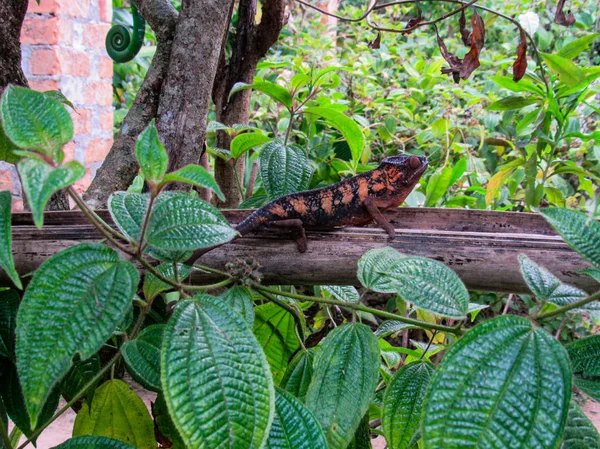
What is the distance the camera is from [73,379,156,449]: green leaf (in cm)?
69

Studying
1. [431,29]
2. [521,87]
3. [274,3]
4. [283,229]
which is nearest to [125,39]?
[274,3]

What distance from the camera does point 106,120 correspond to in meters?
2.57

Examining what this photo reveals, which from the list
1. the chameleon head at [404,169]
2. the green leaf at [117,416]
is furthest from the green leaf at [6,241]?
the chameleon head at [404,169]

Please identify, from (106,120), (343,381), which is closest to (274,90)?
(343,381)

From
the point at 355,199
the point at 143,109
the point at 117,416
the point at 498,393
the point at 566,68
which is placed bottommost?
the point at 117,416

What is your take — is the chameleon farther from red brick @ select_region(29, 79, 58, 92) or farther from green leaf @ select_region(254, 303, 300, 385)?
red brick @ select_region(29, 79, 58, 92)

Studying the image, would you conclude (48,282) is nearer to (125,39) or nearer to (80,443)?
(80,443)

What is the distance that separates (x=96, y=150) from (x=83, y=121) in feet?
0.49

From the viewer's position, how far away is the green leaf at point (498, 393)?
37 cm

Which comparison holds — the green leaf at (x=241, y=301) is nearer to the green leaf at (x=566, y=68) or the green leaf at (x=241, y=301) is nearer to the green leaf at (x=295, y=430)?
the green leaf at (x=295, y=430)

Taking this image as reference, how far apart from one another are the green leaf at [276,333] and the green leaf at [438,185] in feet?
2.74

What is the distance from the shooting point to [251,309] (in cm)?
62

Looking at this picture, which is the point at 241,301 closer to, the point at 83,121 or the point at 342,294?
the point at 342,294

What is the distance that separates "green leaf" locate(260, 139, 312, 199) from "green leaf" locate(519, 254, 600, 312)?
0.49 m
